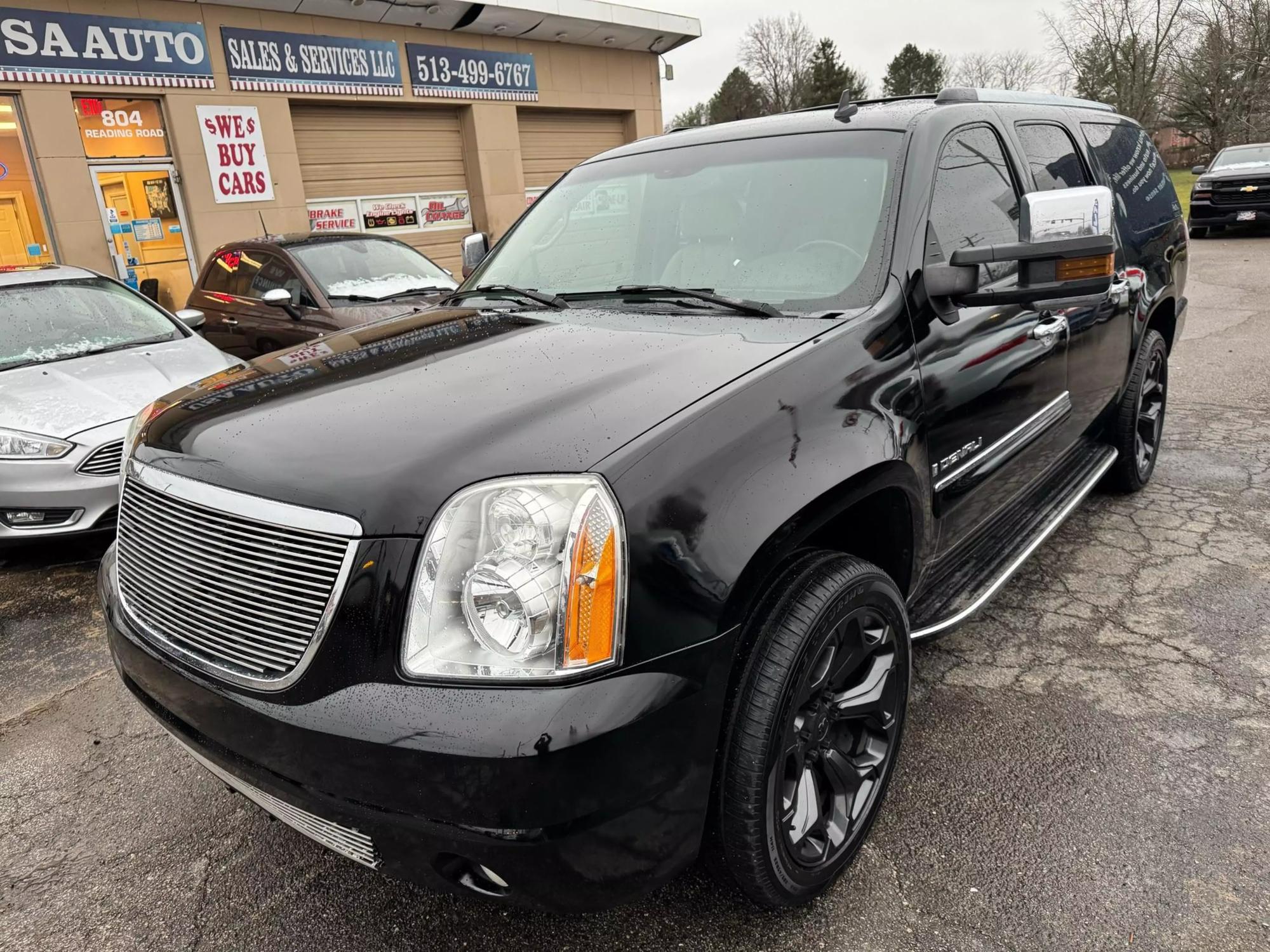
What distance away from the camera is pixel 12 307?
5.43 metres

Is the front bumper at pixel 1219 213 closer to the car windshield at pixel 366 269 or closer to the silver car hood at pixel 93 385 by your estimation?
the car windshield at pixel 366 269

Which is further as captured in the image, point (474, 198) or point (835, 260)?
point (474, 198)

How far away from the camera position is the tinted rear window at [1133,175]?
12.6 ft

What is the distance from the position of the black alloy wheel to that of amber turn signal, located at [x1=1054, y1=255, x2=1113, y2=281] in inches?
80.3

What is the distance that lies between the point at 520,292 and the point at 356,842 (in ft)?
6.11

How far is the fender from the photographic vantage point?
159cm

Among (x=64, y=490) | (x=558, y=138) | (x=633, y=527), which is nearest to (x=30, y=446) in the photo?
(x=64, y=490)

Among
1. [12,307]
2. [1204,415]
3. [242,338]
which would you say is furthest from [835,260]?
[242,338]

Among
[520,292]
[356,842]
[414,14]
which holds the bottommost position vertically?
[356,842]

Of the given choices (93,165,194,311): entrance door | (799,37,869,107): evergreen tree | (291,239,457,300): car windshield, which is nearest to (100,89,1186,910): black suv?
(291,239,457,300): car windshield

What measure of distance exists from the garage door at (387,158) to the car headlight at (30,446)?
968cm

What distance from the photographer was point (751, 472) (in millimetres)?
1765

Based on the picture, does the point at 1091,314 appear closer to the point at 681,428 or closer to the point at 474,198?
the point at 681,428

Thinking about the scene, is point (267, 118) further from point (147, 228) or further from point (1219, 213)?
point (1219, 213)
